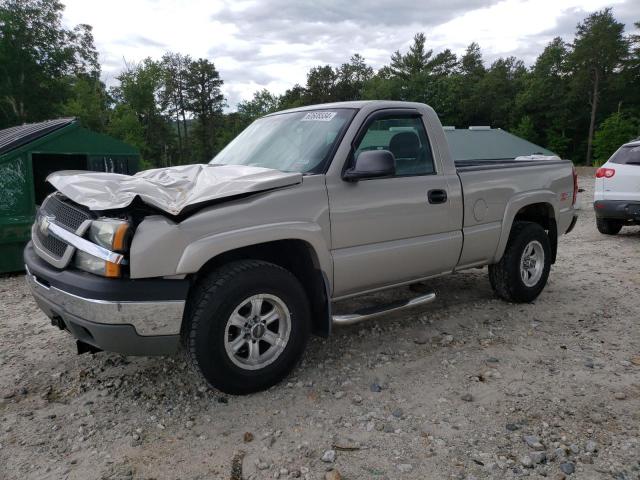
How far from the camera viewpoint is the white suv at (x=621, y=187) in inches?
313

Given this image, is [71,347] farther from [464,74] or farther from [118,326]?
[464,74]

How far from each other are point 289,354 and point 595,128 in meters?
53.6

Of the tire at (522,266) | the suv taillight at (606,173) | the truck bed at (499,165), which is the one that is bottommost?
the tire at (522,266)

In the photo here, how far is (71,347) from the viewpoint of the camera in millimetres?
4062

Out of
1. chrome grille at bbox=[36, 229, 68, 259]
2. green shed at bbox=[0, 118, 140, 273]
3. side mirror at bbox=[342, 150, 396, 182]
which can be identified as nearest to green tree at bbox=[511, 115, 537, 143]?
green shed at bbox=[0, 118, 140, 273]

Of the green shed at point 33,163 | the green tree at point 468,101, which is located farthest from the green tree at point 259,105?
the green shed at point 33,163

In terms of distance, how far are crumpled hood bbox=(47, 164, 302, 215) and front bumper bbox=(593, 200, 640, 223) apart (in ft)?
22.8

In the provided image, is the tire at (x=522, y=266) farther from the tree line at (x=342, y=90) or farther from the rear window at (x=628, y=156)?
the tree line at (x=342, y=90)

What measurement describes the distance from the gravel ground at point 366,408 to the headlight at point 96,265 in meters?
0.93

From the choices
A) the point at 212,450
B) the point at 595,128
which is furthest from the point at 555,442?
the point at 595,128

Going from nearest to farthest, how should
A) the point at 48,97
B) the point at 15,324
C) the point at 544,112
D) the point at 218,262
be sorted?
the point at 218,262
the point at 15,324
the point at 48,97
the point at 544,112

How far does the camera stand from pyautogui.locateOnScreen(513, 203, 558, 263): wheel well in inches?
203

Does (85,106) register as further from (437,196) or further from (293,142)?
(437,196)

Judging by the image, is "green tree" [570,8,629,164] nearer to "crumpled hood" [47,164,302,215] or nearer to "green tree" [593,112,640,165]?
"green tree" [593,112,640,165]
